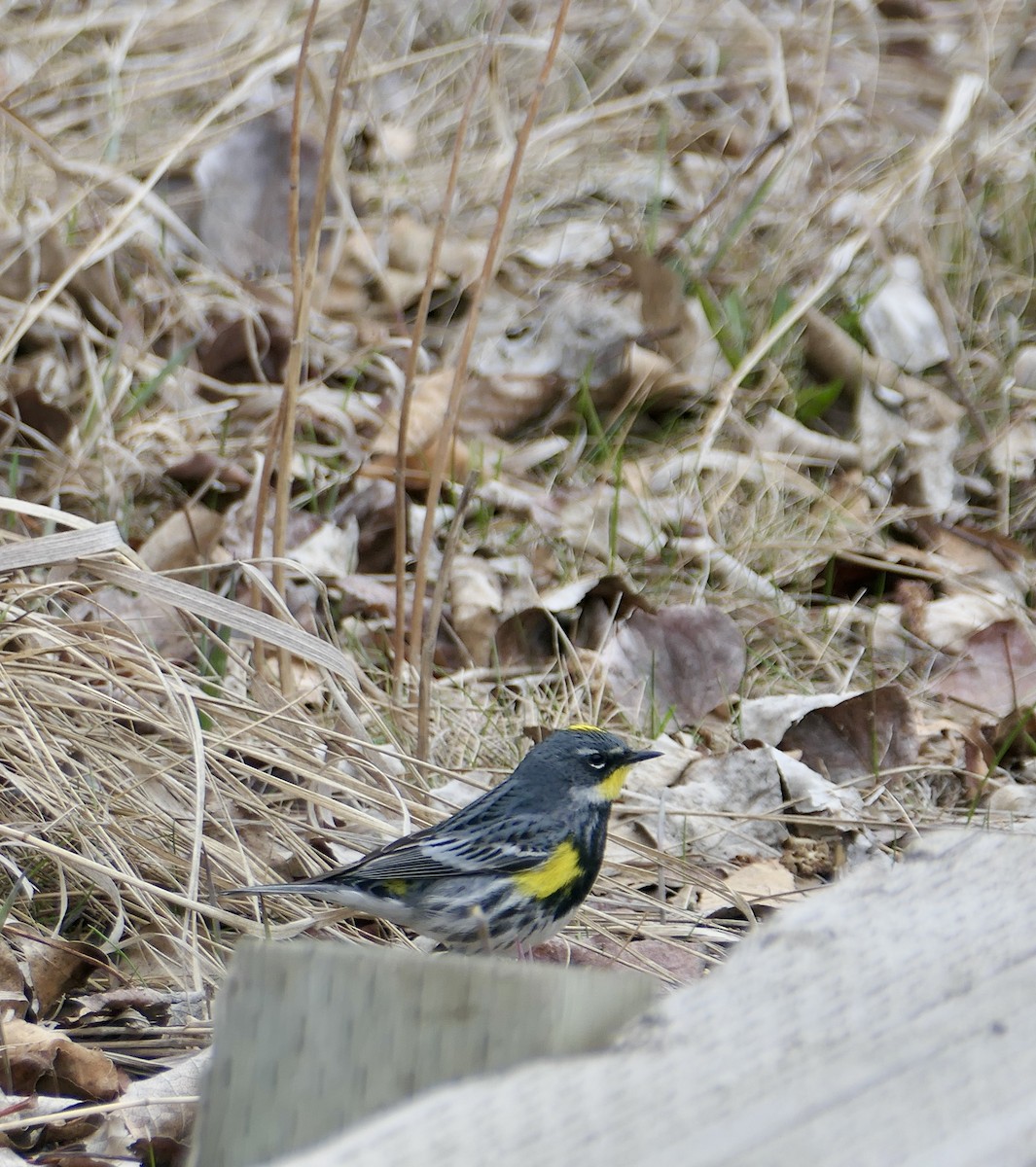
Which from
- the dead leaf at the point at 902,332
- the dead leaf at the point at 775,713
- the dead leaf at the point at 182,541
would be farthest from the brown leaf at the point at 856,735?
the dead leaf at the point at 902,332

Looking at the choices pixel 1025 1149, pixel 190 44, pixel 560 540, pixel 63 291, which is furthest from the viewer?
pixel 190 44

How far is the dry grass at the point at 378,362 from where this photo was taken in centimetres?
309

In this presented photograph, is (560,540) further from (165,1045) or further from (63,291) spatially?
(165,1045)

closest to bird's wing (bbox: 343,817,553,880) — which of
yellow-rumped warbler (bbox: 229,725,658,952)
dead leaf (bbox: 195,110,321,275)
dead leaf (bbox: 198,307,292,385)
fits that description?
yellow-rumped warbler (bbox: 229,725,658,952)

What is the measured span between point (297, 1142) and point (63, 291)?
4658 mm

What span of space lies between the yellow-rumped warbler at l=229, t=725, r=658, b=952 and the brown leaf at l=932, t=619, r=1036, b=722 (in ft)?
4.55

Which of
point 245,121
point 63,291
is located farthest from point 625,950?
point 245,121

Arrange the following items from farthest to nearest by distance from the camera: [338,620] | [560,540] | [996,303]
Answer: [996,303] < [560,540] < [338,620]

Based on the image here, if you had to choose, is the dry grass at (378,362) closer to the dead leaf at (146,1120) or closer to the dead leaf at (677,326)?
the dead leaf at (677,326)

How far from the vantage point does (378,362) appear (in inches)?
217

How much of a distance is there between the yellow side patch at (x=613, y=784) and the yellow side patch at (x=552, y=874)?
176mm

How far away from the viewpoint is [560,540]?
473cm

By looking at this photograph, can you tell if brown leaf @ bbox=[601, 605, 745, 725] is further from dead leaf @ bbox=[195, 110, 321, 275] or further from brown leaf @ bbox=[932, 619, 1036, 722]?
dead leaf @ bbox=[195, 110, 321, 275]

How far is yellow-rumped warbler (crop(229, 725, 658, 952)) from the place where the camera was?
9.58 ft
